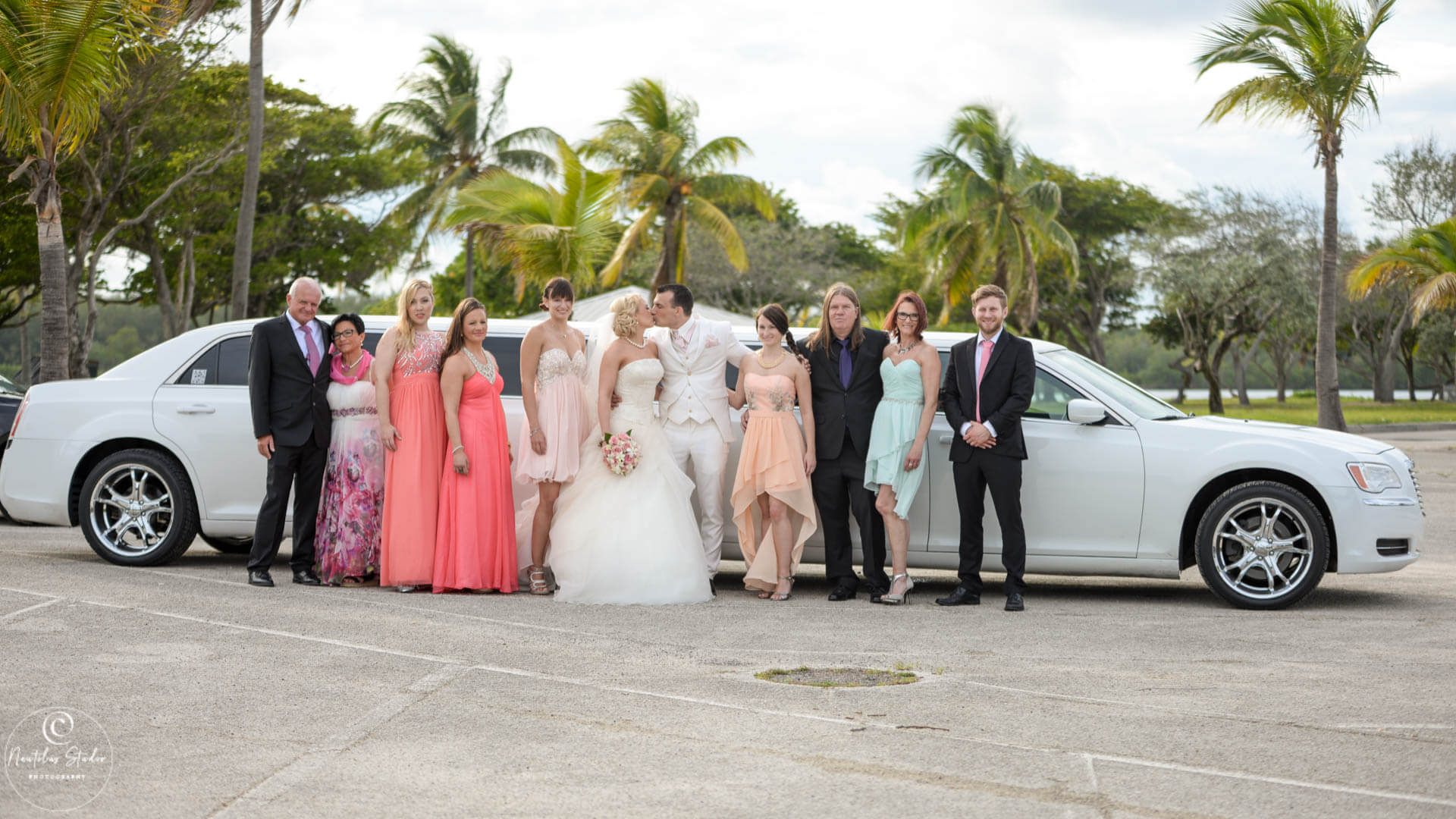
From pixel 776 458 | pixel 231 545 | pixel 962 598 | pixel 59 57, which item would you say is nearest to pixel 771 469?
pixel 776 458

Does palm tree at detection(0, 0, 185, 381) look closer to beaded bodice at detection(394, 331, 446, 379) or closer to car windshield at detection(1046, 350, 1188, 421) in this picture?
beaded bodice at detection(394, 331, 446, 379)

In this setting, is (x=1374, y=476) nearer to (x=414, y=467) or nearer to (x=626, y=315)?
(x=626, y=315)

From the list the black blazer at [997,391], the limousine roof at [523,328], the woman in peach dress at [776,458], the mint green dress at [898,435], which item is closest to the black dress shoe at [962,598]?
the mint green dress at [898,435]

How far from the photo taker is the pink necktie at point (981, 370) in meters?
8.35

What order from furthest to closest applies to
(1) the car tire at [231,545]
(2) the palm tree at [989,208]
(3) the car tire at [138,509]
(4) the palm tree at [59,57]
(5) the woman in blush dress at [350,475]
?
(2) the palm tree at [989,208], (4) the palm tree at [59,57], (1) the car tire at [231,545], (3) the car tire at [138,509], (5) the woman in blush dress at [350,475]

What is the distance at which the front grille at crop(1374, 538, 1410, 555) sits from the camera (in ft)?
26.8

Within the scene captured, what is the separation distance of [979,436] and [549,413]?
110 inches

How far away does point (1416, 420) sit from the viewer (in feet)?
140

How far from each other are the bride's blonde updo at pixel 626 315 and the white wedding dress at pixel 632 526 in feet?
0.70

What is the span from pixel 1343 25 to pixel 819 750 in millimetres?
21034

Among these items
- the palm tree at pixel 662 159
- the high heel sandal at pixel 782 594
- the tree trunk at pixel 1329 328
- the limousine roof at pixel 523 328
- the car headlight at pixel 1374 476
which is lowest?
the high heel sandal at pixel 782 594

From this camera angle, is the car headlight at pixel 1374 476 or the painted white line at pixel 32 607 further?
the car headlight at pixel 1374 476

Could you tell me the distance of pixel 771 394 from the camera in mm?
8711

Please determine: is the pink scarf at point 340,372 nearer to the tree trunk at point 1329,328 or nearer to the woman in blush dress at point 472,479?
the woman in blush dress at point 472,479
